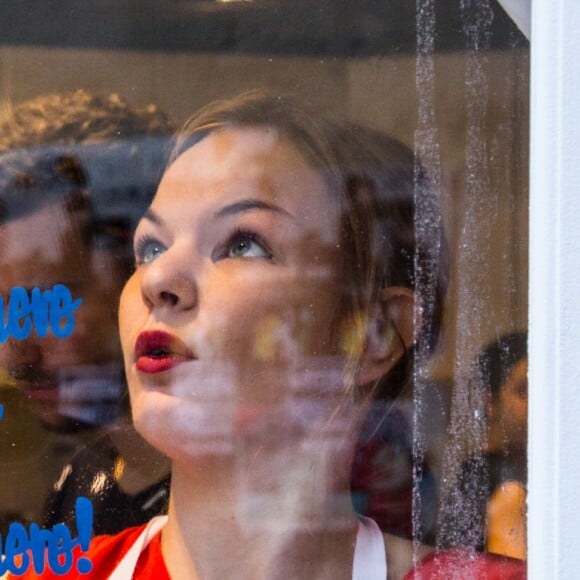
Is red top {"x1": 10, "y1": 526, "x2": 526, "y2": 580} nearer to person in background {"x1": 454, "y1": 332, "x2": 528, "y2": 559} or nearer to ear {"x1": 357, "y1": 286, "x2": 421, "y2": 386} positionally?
person in background {"x1": 454, "y1": 332, "x2": 528, "y2": 559}

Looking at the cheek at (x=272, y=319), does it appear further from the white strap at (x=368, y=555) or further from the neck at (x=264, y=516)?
the white strap at (x=368, y=555)

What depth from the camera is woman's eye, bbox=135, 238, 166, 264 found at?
5.10 ft

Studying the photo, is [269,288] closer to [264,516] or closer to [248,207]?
[248,207]

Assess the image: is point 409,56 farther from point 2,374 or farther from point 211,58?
point 2,374

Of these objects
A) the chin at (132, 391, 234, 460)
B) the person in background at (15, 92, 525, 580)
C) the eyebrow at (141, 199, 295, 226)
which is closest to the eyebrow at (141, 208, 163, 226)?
the person in background at (15, 92, 525, 580)

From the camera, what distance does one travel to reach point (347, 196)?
61.0 inches

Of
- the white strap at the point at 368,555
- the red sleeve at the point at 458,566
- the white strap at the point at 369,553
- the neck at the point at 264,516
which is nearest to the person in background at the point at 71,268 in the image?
the neck at the point at 264,516

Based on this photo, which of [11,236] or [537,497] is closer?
[537,497]

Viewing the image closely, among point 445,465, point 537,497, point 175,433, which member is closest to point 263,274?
point 175,433

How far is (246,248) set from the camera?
1525 millimetres

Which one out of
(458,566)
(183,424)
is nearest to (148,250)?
(183,424)

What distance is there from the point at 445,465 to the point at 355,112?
0.65 meters

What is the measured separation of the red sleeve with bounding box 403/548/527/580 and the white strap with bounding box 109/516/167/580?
0.46 metres

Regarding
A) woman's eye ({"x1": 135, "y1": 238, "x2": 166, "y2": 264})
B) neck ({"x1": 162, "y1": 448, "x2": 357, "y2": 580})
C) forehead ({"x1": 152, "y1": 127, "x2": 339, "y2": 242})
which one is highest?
forehead ({"x1": 152, "y1": 127, "x2": 339, "y2": 242})
